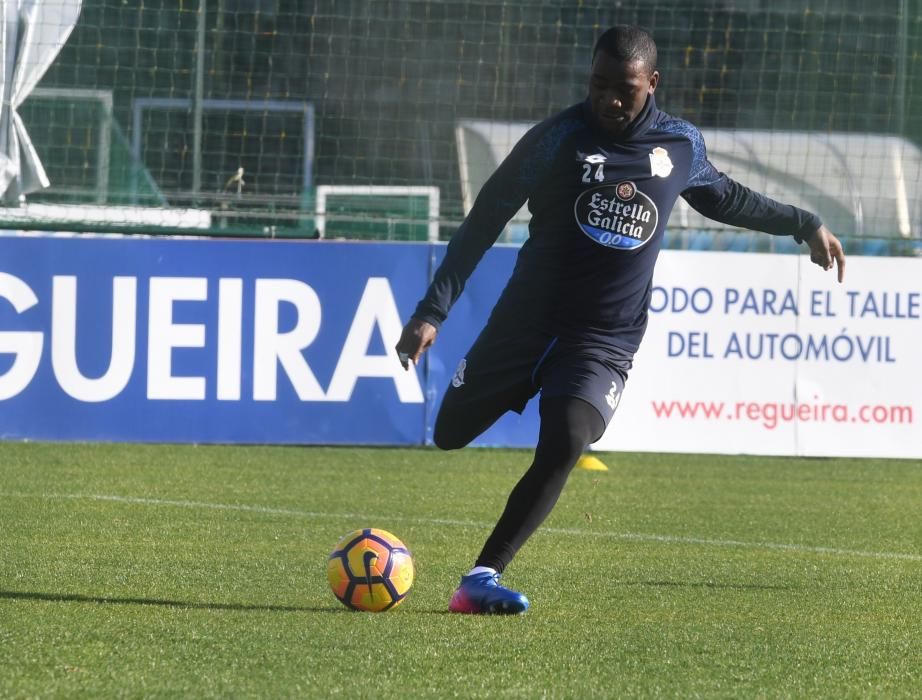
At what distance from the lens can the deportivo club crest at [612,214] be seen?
568 cm

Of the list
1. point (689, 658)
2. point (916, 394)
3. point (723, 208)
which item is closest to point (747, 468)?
point (916, 394)

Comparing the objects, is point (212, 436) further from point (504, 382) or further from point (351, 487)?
point (504, 382)

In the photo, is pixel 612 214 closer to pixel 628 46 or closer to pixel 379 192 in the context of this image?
pixel 628 46

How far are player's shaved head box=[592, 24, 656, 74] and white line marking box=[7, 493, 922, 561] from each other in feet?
9.95

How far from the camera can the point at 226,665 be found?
14.8 feet

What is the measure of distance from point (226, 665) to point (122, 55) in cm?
1093

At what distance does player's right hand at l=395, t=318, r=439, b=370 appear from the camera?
539 centimetres

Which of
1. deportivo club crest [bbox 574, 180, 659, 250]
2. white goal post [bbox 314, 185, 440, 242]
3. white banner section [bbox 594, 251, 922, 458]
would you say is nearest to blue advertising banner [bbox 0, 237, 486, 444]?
white banner section [bbox 594, 251, 922, 458]

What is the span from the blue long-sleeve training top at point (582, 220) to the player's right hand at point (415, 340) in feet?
0.64

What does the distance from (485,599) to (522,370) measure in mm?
817

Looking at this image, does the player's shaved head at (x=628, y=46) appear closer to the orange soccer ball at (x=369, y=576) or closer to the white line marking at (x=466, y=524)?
the orange soccer ball at (x=369, y=576)

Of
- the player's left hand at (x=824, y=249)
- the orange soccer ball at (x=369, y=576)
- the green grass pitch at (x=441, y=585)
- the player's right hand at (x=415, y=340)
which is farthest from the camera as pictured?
the player's left hand at (x=824, y=249)

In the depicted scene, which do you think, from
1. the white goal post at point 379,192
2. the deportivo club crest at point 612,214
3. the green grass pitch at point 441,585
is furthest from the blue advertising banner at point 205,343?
the deportivo club crest at point 612,214

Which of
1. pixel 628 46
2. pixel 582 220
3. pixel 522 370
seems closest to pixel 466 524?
pixel 522 370
